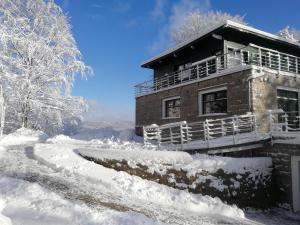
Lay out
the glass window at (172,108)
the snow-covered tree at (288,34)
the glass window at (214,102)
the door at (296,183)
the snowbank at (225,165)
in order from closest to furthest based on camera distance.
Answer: the snowbank at (225,165) < the door at (296,183) < the glass window at (214,102) < the glass window at (172,108) < the snow-covered tree at (288,34)

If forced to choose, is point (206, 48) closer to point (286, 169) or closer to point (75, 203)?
point (286, 169)

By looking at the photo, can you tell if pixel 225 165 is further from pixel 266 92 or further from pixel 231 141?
pixel 266 92

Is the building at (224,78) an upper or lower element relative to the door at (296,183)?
upper

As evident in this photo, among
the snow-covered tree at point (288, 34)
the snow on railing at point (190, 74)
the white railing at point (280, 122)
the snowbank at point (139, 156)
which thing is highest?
the snow-covered tree at point (288, 34)

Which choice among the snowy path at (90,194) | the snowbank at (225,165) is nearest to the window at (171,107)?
the snowbank at (225,165)

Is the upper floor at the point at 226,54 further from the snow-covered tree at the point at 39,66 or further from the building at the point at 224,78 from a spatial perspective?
the snow-covered tree at the point at 39,66

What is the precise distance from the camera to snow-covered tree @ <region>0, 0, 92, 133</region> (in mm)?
20781

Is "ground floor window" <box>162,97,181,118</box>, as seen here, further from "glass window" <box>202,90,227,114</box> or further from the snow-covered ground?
the snow-covered ground

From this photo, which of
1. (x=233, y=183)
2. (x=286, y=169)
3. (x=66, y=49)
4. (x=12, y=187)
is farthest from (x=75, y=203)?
(x=66, y=49)

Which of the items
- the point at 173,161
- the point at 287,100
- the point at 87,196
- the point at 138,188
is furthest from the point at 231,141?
the point at 87,196

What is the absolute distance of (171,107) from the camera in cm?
2341

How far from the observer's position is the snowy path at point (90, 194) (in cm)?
763

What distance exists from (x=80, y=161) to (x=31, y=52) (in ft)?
43.8

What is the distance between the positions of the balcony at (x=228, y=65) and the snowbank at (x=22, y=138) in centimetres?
1047
